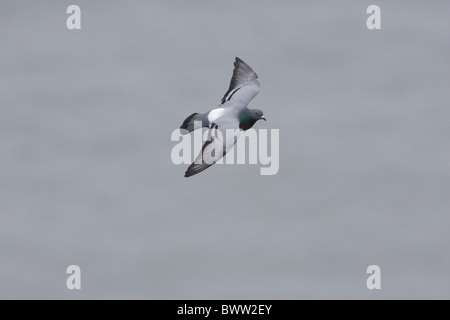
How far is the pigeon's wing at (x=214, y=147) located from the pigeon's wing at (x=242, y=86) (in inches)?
73.7

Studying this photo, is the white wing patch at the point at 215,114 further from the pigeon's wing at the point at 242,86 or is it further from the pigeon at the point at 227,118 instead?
the pigeon's wing at the point at 242,86

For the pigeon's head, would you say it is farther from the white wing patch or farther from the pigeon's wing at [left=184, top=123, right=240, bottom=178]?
the pigeon's wing at [left=184, top=123, right=240, bottom=178]

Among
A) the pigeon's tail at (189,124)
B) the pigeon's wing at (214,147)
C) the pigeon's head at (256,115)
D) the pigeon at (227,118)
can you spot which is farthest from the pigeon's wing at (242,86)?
the pigeon's wing at (214,147)

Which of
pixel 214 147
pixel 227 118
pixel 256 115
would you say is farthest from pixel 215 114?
pixel 214 147

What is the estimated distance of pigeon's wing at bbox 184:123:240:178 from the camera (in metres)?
15.4

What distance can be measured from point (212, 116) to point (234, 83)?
2.43 metres

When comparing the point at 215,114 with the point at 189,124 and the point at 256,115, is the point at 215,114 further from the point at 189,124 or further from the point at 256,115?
the point at 256,115

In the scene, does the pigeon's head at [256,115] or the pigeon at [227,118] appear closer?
the pigeon at [227,118]

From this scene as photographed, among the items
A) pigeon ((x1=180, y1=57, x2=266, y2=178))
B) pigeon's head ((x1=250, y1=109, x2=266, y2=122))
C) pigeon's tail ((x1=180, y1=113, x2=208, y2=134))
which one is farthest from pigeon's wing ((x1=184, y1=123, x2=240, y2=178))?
pigeon's head ((x1=250, y1=109, x2=266, y2=122))

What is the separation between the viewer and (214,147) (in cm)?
1596

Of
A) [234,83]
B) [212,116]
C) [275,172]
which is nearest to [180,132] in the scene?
[212,116]

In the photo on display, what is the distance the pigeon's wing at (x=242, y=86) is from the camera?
18594 millimetres

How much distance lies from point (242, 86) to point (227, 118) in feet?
7.22

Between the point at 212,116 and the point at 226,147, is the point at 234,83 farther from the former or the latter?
the point at 226,147
